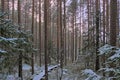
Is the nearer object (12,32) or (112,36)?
(112,36)

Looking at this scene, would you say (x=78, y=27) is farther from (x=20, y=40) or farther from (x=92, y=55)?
(x=20, y=40)

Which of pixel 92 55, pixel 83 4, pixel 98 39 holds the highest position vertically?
pixel 83 4

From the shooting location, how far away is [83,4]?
31.8m

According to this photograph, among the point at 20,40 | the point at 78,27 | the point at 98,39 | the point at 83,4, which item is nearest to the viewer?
the point at 20,40

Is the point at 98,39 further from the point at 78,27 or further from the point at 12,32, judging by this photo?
the point at 78,27

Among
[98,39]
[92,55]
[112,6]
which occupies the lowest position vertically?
[92,55]

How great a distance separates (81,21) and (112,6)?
96.0 feet

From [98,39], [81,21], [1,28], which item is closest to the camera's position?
[1,28]

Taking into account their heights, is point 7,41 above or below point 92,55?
above

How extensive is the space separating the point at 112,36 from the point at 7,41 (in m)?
3.56

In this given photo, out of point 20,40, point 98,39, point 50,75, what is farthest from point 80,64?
point 20,40

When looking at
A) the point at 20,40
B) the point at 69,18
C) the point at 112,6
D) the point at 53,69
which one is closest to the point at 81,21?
the point at 69,18

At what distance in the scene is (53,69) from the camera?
71.0 feet

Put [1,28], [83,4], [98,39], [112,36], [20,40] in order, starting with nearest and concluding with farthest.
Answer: [112,36]
[1,28]
[20,40]
[98,39]
[83,4]
